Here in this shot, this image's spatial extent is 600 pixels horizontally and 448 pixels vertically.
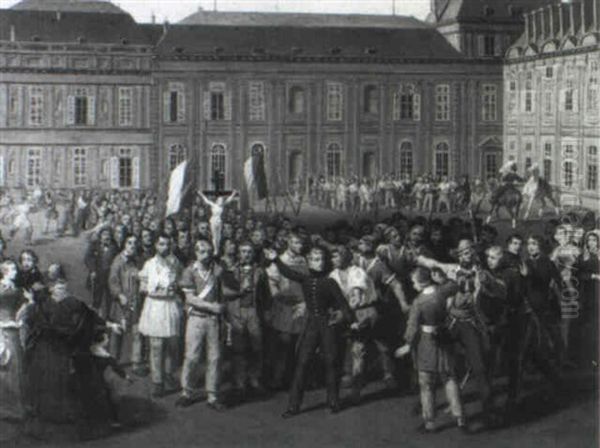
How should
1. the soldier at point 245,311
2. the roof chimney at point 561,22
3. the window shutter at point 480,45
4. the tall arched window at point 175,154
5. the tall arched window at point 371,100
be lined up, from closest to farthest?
1. the soldier at point 245,311
2. the tall arched window at point 175,154
3. the tall arched window at point 371,100
4. the roof chimney at point 561,22
5. the window shutter at point 480,45

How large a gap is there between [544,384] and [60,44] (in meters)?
15.8

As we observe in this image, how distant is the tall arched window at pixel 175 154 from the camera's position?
83.5 ft

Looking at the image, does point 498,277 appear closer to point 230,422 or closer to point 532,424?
point 532,424

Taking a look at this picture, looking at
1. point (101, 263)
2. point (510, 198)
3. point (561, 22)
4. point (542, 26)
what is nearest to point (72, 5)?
point (510, 198)

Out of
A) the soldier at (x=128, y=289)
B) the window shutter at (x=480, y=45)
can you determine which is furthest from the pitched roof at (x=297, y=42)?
the soldier at (x=128, y=289)

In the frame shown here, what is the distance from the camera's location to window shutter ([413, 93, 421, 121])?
3411 centimetres

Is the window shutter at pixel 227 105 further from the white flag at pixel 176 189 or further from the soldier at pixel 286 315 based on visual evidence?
the soldier at pixel 286 315

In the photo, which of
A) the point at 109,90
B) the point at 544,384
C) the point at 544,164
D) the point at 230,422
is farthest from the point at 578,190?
the point at 230,422

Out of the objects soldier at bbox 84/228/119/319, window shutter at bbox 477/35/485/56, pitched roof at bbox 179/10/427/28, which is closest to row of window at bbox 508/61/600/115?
window shutter at bbox 477/35/485/56

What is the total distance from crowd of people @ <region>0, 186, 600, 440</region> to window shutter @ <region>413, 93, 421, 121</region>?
22.0 meters

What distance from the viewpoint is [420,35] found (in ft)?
119

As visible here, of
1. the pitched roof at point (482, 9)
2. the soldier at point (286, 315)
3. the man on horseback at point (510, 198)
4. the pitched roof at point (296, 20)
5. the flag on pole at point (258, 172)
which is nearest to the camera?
the soldier at point (286, 315)

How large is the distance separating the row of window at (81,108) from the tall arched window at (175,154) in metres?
1.60

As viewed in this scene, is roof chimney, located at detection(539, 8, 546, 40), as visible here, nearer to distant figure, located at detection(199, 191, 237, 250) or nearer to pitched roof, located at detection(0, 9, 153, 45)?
pitched roof, located at detection(0, 9, 153, 45)
